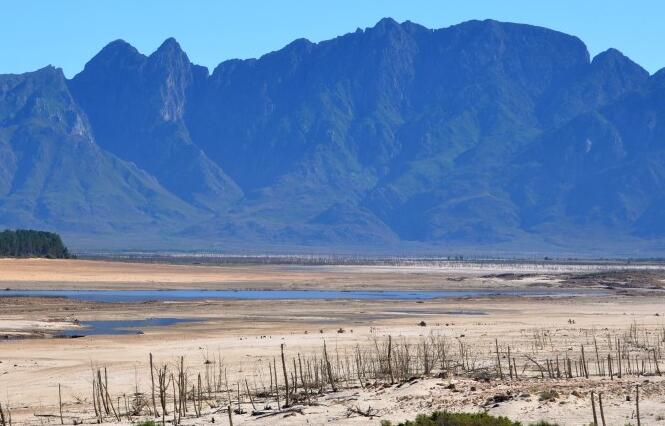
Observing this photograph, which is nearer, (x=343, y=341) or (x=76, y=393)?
(x=76, y=393)

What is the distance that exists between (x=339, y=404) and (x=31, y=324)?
2986cm

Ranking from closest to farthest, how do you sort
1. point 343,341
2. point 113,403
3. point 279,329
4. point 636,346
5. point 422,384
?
point 422,384
point 113,403
point 636,346
point 343,341
point 279,329

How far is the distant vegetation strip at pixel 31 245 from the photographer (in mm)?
119688

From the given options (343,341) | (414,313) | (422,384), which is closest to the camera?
(422,384)

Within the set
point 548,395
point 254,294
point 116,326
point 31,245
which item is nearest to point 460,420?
point 548,395

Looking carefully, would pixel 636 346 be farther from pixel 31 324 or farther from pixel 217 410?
pixel 31 324

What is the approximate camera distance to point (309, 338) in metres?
48.3

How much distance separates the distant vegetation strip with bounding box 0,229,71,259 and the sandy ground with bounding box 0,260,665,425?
14.6 m

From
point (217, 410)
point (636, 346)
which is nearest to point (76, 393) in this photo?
point (217, 410)

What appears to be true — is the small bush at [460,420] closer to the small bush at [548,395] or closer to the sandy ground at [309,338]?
the sandy ground at [309,338]

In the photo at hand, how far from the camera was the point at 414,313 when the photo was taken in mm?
66688

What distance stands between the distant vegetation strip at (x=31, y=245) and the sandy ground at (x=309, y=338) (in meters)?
14.6

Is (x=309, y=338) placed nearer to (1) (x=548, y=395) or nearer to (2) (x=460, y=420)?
(1) (x=548, y=395)

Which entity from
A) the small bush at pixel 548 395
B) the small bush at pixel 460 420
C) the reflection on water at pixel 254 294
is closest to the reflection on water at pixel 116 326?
the reflection on water at pixel 254 294
